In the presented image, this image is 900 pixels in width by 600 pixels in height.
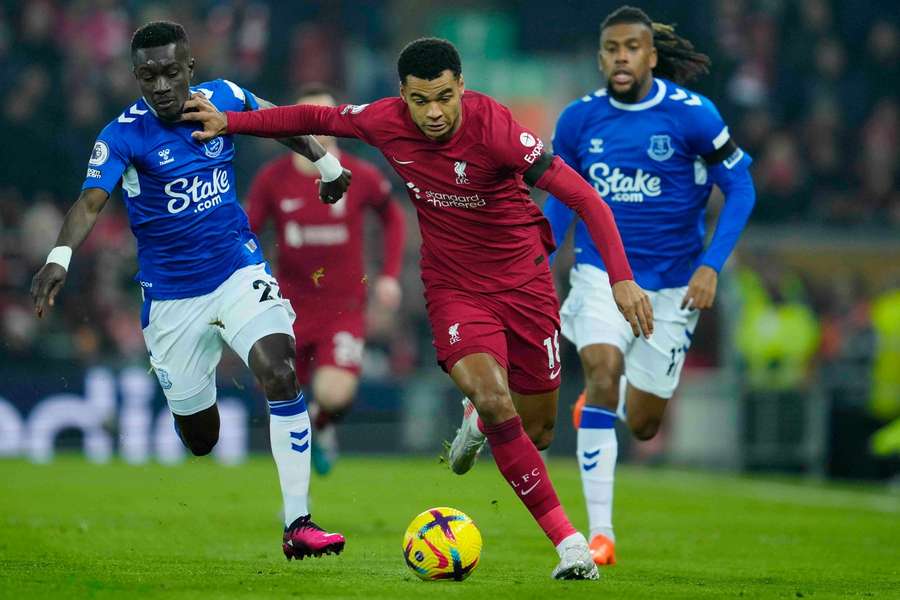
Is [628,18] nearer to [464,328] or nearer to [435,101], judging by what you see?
[435,101]

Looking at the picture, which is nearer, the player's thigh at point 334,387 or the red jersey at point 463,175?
the red jersey at point 463,175

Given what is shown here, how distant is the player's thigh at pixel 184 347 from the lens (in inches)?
322

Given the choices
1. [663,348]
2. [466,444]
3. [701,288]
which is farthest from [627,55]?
[466,444]

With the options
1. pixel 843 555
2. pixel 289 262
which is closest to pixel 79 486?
pixel 289 262

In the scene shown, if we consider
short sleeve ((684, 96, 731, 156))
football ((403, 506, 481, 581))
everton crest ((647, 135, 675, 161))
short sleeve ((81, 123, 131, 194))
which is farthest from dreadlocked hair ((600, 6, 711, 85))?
football ((403, 506, 481, 581))

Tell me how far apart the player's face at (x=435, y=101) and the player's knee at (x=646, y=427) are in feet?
9.62

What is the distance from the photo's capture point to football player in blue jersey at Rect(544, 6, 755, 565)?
28.9 ft

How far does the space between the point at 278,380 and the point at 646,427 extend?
2787mm

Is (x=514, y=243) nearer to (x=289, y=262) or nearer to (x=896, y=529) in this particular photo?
(x=289, y=262)

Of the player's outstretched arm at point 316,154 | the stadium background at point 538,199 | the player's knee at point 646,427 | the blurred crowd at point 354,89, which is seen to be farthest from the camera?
the blurred crowd at point 354,89

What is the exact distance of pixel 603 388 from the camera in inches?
345

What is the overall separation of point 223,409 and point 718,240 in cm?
943

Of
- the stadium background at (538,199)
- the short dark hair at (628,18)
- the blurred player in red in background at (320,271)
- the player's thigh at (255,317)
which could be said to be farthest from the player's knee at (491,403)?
the stadium background at (538,199)

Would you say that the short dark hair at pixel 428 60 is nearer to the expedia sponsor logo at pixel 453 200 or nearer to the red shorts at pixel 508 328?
the expedia sponsor logo at pixel 453 200
